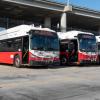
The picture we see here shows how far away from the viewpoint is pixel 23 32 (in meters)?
23.3

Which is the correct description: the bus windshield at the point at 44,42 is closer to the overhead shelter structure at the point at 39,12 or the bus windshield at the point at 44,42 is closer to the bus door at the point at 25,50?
the bus door at the point at 25,50

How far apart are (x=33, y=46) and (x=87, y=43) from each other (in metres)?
6.16

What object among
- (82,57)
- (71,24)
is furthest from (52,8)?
(82,57)

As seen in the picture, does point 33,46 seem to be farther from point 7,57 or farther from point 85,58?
point 85,58

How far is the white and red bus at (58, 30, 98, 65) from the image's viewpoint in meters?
26.2

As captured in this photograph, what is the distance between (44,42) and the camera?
22.9m

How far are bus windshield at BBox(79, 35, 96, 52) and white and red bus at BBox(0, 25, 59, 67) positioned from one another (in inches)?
129

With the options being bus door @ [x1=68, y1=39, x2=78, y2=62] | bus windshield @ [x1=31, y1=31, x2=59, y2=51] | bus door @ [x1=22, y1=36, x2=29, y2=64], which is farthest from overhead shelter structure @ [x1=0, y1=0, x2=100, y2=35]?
bus door @ [x1=22, y1=36, x2=29, y2=64]

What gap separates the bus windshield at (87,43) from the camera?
26.4 meters

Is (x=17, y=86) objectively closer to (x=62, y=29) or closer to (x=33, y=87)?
(x=33, y=87)

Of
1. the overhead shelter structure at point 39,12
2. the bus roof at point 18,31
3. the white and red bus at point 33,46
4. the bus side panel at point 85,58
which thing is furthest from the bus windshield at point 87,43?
the overhead shelter structure at point 39,12

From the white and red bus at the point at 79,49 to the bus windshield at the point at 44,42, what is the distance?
3151mm

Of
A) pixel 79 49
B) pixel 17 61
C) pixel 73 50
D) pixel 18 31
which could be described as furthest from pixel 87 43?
pixel 17 61

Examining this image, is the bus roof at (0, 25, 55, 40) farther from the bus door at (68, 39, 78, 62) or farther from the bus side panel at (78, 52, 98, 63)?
the bus door at (68, 39, 78, 62)
